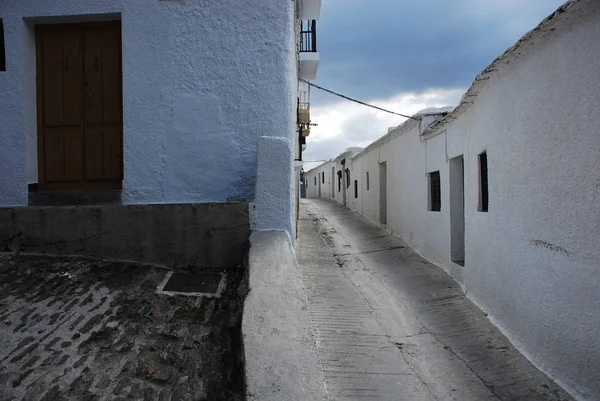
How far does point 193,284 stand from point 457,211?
5518mm

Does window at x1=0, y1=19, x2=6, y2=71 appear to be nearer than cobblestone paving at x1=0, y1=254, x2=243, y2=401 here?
No

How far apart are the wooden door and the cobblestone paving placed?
4.92 ft

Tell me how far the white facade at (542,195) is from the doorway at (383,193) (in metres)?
6.63

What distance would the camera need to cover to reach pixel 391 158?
41.9 feet

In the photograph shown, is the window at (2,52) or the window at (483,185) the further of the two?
the window at (483,185)

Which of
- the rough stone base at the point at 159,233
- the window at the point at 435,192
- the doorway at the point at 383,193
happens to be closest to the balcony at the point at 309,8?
the window at the point at 435,192

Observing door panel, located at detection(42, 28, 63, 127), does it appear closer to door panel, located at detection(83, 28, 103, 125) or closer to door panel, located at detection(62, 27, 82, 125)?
door panel, located at detection(62, 27, 82, 125)

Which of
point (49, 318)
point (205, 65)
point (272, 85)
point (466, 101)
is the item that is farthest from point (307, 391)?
point (466, 101)

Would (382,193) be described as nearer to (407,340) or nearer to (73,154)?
(407,340)

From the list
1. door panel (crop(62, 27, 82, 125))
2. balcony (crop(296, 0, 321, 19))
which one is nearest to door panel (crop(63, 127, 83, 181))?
door panel (crop(62, 27, 82, 125))

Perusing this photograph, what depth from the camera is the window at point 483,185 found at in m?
6.54

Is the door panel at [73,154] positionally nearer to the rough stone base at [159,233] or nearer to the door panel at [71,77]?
the door panel at [71,77]

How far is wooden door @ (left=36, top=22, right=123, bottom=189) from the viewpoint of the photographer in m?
5.11

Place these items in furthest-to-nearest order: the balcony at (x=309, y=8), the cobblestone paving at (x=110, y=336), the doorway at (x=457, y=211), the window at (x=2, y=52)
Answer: the balcony at (x=309, y=8) → the doorway at (x=457, y=211) → the window at (x=2, y=52) → the cobblestone paving at (x=110, y=336)
